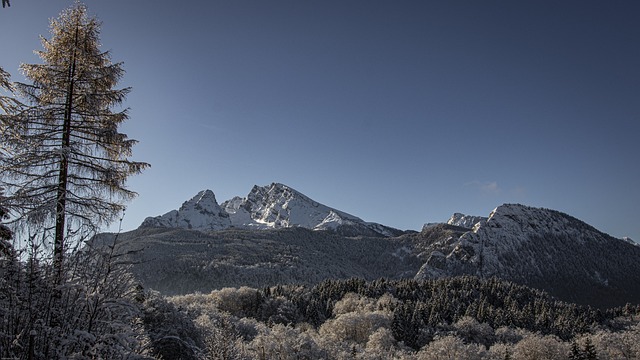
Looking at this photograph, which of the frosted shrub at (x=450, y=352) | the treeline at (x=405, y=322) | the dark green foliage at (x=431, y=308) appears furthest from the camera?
the dark green foliage at (x=431, y=308)

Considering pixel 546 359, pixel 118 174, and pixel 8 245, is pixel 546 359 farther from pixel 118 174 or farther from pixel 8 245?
pixel 8 245

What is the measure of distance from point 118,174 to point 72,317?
1100 cm

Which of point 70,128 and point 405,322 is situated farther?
point 405,322

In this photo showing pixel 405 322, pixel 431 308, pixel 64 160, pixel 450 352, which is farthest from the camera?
pixel 431 308

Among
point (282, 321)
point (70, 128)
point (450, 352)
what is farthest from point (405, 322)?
point (70, 128)

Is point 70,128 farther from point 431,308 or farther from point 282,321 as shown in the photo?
point 431,308

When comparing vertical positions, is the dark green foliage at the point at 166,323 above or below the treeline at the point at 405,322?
above

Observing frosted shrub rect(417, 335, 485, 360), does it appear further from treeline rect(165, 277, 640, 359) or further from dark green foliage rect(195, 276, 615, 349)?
dark green foliage rect(195, 276, 615, 349)

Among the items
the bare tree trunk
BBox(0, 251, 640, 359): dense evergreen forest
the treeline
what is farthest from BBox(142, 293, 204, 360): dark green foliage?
the bare tree trunk

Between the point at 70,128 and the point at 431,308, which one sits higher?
the point at 70,128

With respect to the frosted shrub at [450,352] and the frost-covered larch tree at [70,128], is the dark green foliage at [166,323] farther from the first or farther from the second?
the frosted shrub at [450,352]

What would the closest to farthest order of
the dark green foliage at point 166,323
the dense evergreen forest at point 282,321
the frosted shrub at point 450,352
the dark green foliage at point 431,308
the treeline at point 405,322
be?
1. the dense evergreen forest at point 282,321
2. the dark green foliage at point 166,323
3. the treeline at point 405,322
4. the frosted shrub at point 450,352
5. the dark green foliage at point 431,308

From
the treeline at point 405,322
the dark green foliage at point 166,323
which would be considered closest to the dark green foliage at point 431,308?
the treeline at point 405,322

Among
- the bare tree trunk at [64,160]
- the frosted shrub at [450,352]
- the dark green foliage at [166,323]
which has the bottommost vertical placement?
the frosted shrub at [450,352]
